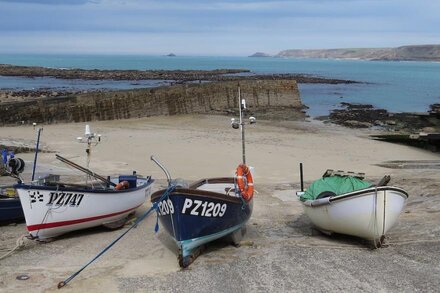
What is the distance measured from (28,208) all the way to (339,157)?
1427 centimetres

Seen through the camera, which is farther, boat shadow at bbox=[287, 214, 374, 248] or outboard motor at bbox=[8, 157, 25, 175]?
outboard motor at bbox=[8, 157, 25, 175]

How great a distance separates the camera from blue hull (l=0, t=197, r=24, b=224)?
11562mm

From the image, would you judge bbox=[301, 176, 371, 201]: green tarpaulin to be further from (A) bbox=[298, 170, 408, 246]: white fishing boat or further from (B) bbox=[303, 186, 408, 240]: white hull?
(B) bbox=[303, 186, 408, 240]: white hull

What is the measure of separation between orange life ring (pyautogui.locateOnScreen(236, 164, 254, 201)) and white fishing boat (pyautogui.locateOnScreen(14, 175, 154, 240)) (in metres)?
2.56

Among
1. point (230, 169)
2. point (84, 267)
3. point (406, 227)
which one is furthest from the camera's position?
point (230, 169)

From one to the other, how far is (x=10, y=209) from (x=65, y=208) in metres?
1.92

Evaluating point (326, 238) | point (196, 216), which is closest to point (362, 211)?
point (326, 238)

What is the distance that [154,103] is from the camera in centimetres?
3528

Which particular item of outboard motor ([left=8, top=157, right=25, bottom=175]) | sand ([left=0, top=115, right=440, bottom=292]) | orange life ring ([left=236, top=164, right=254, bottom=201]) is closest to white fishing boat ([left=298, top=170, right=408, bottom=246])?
sand ([left=0, top=115, right=440, bottom=292])

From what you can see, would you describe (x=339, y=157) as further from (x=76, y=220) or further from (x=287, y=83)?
(x=287, y=83)

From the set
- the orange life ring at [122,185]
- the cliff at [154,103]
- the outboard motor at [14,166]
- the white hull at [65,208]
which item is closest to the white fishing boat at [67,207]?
the white hull at [65,208]

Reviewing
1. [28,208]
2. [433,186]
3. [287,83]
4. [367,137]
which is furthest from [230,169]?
[287,83]

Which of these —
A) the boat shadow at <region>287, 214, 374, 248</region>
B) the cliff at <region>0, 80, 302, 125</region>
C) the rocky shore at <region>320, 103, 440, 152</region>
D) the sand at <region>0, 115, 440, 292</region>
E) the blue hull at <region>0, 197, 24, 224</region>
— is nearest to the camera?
the sand at <region>0, 115, 440, 292</region>

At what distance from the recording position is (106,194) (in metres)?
11.1
